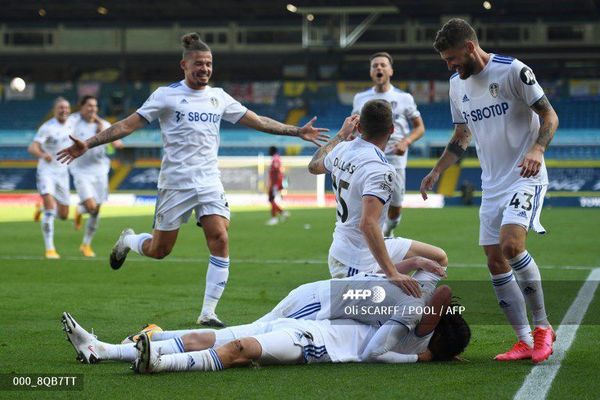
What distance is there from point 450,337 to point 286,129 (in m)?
3.26

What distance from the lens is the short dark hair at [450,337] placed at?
6.60 metres

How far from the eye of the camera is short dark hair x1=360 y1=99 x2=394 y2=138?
7020 millimetres

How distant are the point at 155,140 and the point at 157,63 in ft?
17.1

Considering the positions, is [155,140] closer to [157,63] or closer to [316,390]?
[157,63]

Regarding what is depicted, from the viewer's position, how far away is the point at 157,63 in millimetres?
50688

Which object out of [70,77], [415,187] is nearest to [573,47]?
[415,187]

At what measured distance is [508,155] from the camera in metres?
7.29

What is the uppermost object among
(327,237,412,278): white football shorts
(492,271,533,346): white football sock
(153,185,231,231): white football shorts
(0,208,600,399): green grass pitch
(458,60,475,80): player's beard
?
(458,60,475,80): player's beard

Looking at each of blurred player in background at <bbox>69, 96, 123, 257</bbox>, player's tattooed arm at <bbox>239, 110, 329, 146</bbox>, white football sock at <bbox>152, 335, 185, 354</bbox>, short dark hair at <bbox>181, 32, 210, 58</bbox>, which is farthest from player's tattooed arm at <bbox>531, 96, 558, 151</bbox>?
blurred player in background at <bbox>69, 96, 123, 257</bbox>

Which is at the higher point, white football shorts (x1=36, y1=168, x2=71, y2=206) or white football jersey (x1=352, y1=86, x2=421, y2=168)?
white football jersey (x1=352, y1=86, x2=421, y2=168)

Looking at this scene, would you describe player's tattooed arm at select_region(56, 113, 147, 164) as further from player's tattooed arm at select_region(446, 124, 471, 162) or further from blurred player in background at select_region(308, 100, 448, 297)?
player's tattooed arm at select_region(446, 124, 471, 162)

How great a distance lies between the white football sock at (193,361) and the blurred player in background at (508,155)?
199 cm

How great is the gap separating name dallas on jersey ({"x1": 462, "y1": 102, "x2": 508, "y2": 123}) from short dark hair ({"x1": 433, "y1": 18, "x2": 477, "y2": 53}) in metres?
0.52

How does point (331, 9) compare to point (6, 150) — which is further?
point (6, 150)
